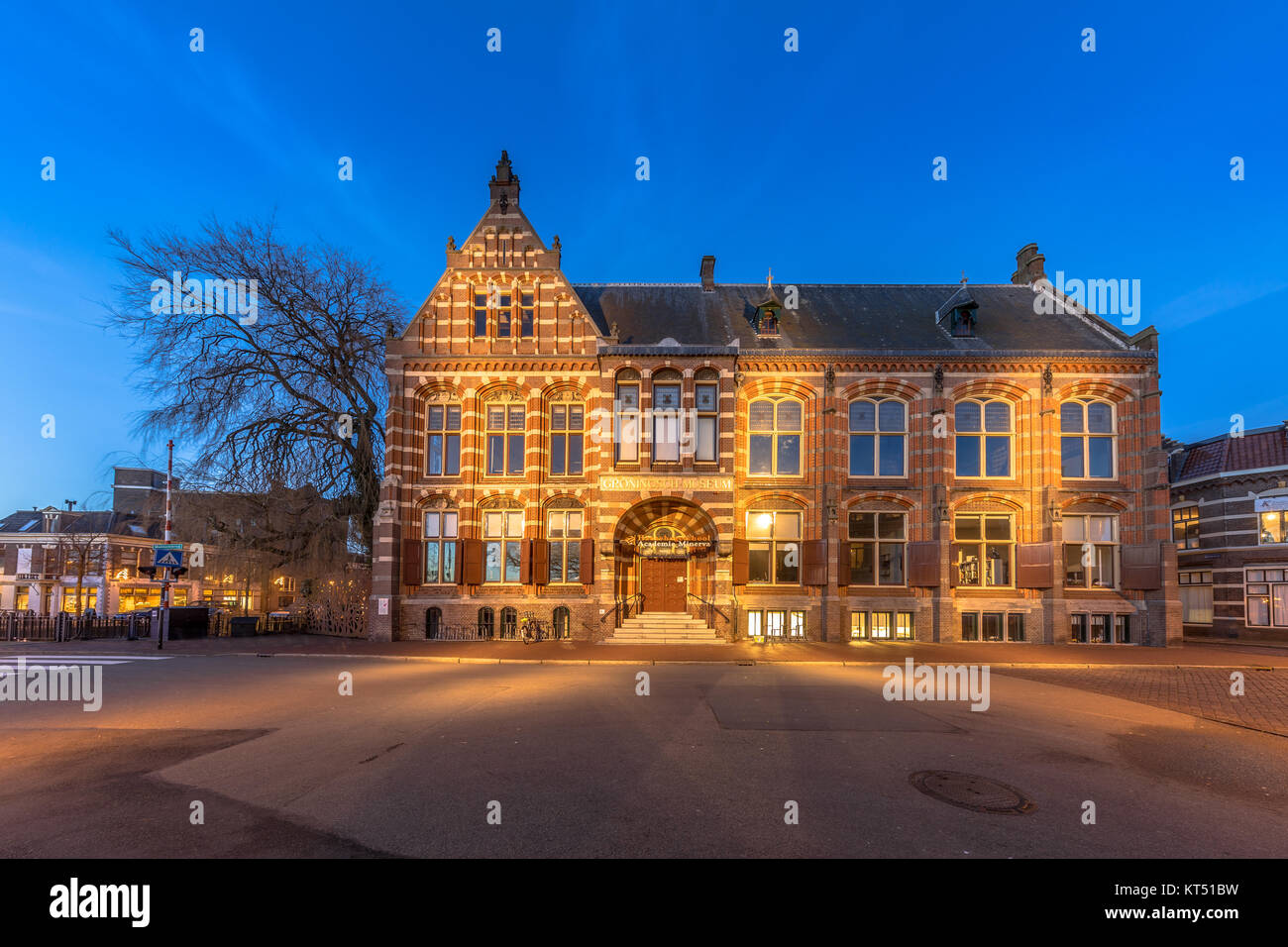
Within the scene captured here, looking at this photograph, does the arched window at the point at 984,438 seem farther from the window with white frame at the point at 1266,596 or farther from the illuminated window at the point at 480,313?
the illuminated window at the point at 480,313

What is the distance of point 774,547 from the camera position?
76.1ft

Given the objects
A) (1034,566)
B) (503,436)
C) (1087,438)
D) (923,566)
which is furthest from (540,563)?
(1087,438)

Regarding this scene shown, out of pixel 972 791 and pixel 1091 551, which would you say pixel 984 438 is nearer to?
pixel 1091 551

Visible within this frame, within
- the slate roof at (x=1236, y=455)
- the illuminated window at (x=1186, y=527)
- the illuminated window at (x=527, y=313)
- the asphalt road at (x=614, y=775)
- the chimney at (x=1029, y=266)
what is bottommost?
the asphalt road at (x=614, y=775)

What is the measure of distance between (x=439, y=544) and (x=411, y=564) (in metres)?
1.29

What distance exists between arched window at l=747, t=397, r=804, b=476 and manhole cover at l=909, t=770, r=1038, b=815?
17152mm

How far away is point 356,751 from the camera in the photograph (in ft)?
24.8

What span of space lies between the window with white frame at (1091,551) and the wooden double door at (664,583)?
1513cm

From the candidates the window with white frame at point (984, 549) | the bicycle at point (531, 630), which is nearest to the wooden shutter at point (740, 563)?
the bicycle at point (531, 630)

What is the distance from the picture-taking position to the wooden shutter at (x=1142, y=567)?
21.6m

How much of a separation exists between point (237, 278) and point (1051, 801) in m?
28.3
